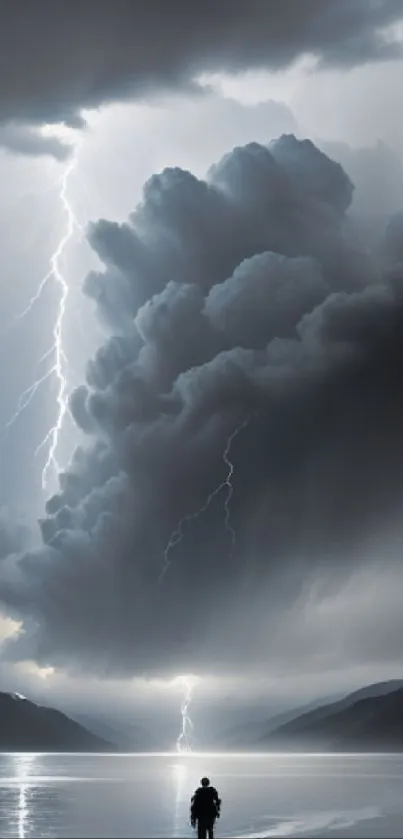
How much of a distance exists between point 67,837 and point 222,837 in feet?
21.4

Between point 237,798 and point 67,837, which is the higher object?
point 237,798

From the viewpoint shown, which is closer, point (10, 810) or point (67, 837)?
point (67, 837)

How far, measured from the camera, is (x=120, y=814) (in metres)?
67.2

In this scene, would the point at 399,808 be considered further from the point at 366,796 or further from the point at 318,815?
the point at 366,796

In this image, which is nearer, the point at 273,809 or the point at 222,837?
the point at 222,837

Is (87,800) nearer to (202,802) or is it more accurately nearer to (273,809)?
(273,809)

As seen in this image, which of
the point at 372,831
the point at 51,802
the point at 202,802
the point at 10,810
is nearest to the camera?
the point at 202,802

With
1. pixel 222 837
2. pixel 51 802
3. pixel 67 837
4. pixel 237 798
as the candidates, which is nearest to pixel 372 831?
pixel 222 837

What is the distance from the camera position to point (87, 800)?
8588cm

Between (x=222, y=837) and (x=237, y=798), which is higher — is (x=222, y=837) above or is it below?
below

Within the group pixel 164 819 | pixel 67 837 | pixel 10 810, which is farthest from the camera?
pixel 10 810

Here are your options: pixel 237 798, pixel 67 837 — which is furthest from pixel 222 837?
pixel 237 798

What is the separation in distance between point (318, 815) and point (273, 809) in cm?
674

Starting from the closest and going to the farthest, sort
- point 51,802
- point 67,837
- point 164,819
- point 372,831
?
point 67,837
point 372,831
point 164,819
point 51,802
